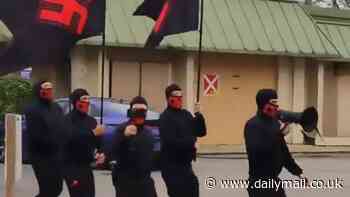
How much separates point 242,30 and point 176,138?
16.8 meters

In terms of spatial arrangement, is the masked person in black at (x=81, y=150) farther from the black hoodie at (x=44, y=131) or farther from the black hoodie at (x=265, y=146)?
the black hoodie at (x=265, y=146)

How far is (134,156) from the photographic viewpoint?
780 centimetres

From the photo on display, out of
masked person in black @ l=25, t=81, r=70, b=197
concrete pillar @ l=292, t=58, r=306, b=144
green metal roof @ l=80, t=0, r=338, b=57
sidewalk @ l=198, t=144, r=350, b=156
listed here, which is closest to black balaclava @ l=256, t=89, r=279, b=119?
masked person in black @ l=25, t=81, r=70, b=197

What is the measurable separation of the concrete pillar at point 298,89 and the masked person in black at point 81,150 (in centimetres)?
1850

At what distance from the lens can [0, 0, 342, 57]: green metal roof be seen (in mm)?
22719

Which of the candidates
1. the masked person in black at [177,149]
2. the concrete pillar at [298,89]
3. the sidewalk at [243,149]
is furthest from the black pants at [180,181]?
the concrete pillar at [298,89]

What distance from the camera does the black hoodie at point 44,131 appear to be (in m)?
8.77

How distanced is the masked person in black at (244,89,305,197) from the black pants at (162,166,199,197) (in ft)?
3.57

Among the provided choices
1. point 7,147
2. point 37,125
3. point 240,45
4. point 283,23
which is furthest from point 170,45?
point 7,147

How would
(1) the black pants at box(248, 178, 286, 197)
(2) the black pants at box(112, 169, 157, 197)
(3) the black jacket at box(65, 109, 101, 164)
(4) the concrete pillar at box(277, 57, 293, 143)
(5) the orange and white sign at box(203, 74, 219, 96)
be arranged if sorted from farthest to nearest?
1. (4) the concrete pillar at box(277, 57, 293, 143)
2. (5) the orange and white sign at box(203, 74, 219, 96)
3. (3) the black jacket at box(65, 109, 101, 164)
4. (2) the black pants at box(112, 169, 157, 197)
5. (1) the black pants at box(248, 178, 286, 197)

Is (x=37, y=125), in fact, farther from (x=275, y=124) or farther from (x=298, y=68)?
(x=298, y=68)

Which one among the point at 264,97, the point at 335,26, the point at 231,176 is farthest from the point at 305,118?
the point at 335,26

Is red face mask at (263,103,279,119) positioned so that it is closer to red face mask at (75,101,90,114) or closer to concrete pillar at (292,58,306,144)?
red face mask at (75,101,90,114)

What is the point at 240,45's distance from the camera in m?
24.5
